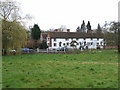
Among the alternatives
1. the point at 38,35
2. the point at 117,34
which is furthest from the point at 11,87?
the point at 38,35

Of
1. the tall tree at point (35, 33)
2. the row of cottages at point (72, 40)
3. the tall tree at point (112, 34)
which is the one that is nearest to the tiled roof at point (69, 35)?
the row of cottages at point (72, 40)

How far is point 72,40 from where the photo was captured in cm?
7375

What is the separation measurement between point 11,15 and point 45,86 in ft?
101

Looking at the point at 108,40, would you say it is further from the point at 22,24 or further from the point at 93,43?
the point at 93,43

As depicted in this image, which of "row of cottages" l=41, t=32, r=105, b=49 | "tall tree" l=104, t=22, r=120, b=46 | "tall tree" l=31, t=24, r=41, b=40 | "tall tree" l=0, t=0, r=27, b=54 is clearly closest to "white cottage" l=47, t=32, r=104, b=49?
"row of cottages" l=41, t=32, r=105, b=49

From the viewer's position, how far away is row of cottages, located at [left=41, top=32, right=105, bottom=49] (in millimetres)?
71938

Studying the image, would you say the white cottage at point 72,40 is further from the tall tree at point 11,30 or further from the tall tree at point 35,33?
the tall tree at point 11,30

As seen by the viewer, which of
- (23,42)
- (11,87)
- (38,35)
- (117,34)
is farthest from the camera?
(38,35)

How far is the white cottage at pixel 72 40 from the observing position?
71.9 m

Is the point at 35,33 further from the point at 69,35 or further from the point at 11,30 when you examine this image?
the point at 11,30

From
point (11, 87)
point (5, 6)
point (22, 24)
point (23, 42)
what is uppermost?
point (5, 6)

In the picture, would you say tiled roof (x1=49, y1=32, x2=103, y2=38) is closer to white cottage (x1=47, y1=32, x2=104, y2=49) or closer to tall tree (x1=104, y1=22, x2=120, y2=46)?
white cottage (x1=47, y1=32, x2=104, y2=49)

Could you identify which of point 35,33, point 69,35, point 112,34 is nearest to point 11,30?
point 112,34

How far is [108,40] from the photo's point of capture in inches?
1567
